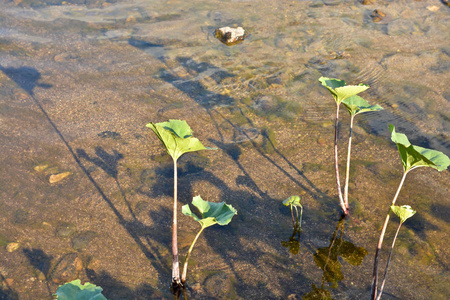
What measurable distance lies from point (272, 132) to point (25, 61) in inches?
165

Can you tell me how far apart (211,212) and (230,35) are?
14.7 ft

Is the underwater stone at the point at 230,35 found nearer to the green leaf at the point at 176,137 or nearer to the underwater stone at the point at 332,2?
the underwater stone at the point at 332,2

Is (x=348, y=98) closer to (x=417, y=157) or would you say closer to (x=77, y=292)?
(x=417, y=157)

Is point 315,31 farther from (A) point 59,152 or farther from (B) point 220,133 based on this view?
(A) point 59,152

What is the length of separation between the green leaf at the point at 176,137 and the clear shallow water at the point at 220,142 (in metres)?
1.12

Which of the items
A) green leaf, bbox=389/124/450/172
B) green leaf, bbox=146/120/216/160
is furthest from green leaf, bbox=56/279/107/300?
green leaf, bbox=389/124/450/172

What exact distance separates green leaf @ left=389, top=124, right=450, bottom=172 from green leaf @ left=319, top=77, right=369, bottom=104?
49 cm

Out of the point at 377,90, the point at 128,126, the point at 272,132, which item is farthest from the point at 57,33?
the point at 377,90

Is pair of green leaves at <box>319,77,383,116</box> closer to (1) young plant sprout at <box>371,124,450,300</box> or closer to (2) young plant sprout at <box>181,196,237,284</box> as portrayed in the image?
(1) young plant sprout at <box>371,124,450,300</box>

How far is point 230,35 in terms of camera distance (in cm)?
664

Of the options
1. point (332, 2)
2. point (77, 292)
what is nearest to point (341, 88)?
point (77, 292)

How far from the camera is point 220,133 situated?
15.7 ft

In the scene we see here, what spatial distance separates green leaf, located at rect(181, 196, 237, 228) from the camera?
2.71m

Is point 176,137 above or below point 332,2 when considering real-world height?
above
